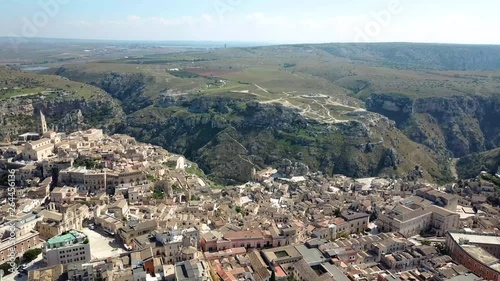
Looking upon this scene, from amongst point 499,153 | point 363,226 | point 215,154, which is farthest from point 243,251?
point 499,153

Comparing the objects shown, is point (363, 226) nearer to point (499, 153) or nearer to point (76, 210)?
point (76, 210)

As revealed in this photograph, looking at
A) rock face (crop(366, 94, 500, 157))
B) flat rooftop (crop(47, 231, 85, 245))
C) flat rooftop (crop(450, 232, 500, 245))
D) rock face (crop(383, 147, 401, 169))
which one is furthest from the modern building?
rock face (crop(366, 94, 500, 157))

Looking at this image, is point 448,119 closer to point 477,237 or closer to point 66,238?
point 477,237


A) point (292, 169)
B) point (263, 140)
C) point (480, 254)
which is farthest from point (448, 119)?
point (480, 254)

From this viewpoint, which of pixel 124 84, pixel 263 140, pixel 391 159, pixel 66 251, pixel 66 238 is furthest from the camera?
pixel 124 84

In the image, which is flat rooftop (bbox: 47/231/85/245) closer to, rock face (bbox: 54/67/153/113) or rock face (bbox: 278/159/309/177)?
rock face (bbox: 278/159/309/177)
